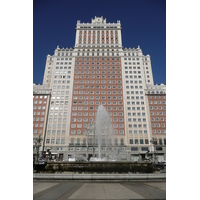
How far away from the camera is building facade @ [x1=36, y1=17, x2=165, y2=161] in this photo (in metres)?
40.6

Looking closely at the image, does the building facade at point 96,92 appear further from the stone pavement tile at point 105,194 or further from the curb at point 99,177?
the stone pavement tile at point 105,194

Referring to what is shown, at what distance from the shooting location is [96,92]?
46031 millimetres

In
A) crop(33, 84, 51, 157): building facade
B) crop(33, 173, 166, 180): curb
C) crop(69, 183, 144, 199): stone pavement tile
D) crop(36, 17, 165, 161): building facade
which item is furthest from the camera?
crop(33, 84, 51, 157): building facade

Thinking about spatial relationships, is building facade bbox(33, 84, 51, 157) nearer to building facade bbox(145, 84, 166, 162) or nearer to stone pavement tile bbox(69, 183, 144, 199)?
building facade bbox(145, 84, 166, 162)

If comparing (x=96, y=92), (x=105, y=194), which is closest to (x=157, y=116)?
(x=96, y=92)

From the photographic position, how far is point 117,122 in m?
42.7

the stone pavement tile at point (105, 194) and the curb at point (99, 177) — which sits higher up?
the stone pavement tile at point (105, 194)

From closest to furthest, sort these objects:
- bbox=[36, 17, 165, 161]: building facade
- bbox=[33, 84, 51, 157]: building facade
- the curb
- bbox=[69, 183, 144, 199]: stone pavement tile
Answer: bbox=[69, 183, 144, 199]: stone pavement tile
the curb
bbox=[36, 17, 165, 161]: building facade
bbox=[33, 84, 51, 157]: building facade

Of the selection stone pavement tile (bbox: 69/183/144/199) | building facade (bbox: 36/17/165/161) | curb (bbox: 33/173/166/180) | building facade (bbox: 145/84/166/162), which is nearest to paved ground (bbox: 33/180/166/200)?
stone pavement tile (bbox: 69/183/144/199)

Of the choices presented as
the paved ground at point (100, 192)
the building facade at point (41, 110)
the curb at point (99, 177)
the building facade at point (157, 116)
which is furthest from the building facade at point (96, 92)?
the paved ground at point (100, 192)

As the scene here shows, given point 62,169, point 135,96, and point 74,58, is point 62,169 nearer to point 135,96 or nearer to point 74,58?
point 135,96

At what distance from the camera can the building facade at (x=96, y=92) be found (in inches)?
1597
